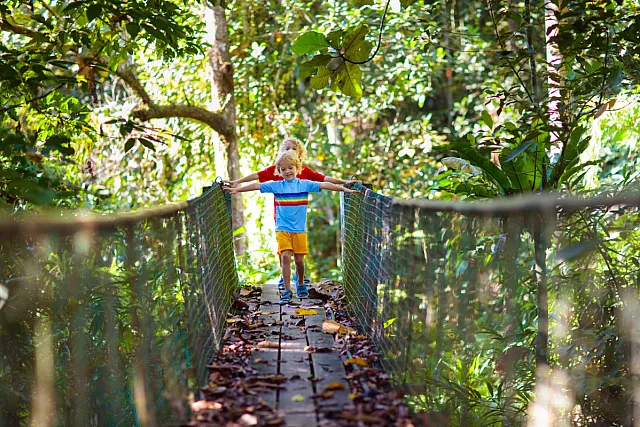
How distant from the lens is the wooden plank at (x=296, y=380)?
3.00 meters

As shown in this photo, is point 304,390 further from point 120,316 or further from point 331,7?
point 331,7

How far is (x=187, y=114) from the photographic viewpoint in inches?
372

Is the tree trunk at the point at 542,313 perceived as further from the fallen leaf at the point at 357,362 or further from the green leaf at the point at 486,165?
the fallen leaf at the point at 357,362

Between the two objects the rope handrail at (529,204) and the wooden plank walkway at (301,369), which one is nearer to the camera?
the rope handrail at (529,204)

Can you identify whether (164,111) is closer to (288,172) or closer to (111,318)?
(288,172)

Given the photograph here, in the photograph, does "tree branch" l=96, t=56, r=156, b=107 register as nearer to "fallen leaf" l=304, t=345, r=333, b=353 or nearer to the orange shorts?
the orange shorts

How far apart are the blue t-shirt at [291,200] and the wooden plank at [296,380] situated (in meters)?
1.33

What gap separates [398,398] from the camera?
3.14 meters

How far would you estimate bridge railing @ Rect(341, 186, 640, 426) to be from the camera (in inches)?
141

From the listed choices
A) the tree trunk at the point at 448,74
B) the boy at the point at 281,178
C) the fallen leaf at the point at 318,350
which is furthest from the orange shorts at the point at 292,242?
the tree trunk at the point at 448,74

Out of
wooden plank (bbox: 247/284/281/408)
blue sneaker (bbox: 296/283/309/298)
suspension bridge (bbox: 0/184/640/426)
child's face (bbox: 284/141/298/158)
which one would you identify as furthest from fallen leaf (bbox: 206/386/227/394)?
child's face (bbox: 284/141/298/158)

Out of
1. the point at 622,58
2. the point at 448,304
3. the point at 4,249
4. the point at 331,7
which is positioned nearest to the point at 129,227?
the point at 4,249

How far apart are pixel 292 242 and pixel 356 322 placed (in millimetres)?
1366

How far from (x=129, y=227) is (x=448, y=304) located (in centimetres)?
166
